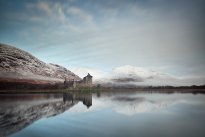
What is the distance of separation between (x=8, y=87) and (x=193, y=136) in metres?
200

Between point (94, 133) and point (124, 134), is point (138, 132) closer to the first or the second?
point (124, 134)

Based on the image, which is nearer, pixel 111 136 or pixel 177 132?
pixel 111 136

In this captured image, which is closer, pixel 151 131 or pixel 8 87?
pixel 151 131

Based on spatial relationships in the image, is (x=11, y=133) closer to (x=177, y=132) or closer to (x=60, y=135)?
(x=60, y=135)

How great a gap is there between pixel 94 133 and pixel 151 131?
6.50m

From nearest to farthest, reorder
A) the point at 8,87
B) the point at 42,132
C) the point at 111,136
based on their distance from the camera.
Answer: the point at 111,136 → the point at 42,132 → the point at 8,87

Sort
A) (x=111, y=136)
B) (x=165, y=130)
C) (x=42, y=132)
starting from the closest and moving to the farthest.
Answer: (x=111, y=136) < (x=42, y=132) < (x=165, y=130)

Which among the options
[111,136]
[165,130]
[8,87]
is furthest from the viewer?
[8,87]

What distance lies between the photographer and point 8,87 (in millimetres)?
192250

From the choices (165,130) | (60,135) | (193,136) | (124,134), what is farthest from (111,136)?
(193,136)

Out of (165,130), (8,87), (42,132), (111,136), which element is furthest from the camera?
(8,87)

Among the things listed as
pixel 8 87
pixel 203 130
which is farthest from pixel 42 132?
pixel 8 87

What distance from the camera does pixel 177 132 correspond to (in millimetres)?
21594

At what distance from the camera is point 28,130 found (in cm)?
2158
